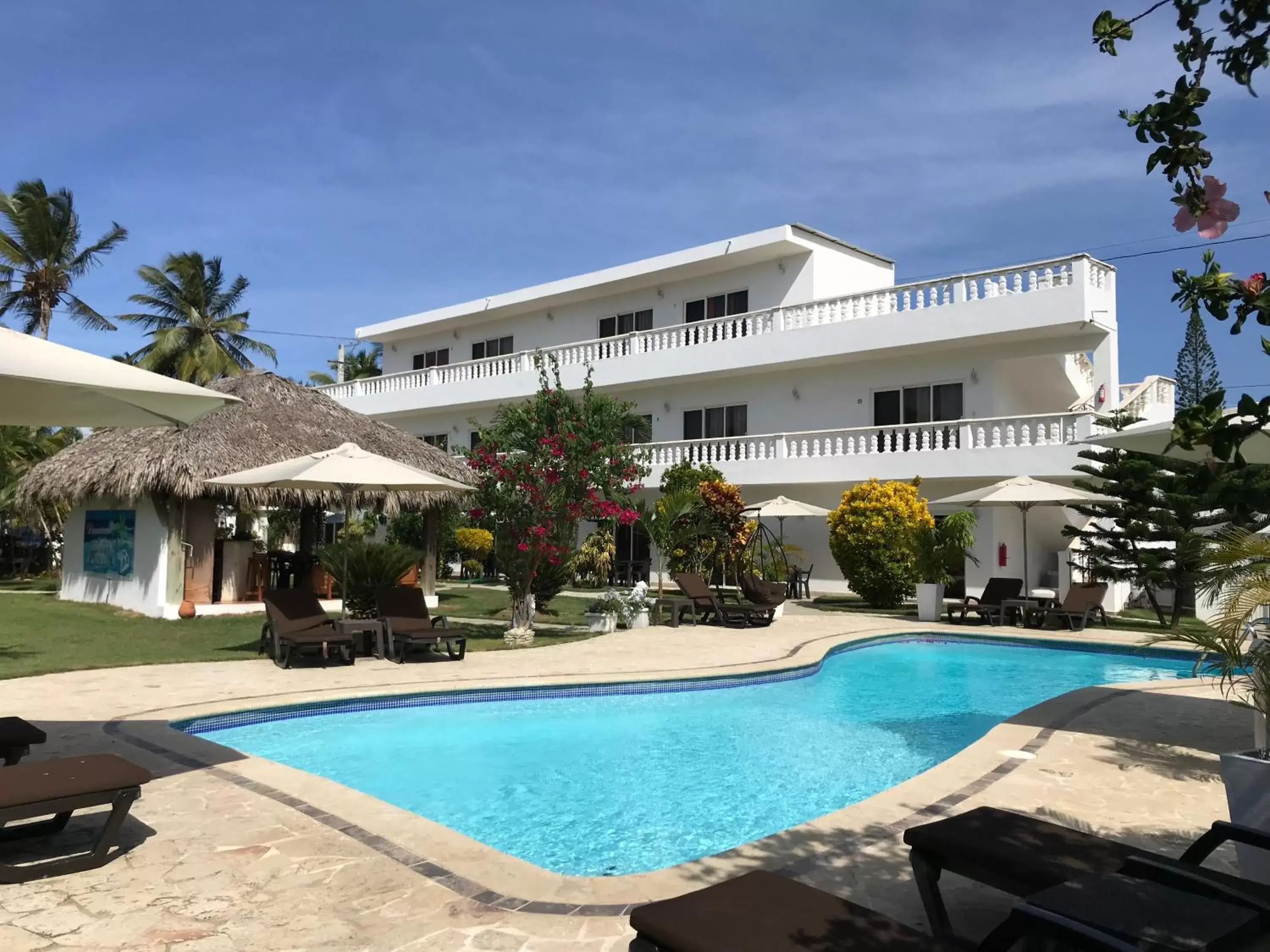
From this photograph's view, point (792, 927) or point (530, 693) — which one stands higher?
point (792, 927)

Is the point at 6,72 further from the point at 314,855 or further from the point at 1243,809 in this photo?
the point at 1243,809

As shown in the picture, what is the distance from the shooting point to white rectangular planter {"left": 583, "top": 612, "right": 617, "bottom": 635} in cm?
1559

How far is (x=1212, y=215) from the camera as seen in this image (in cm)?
205

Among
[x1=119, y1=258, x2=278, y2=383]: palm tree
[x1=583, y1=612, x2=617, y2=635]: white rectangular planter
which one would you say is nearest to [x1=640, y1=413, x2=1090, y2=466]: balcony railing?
[x1=583, y1=612, x2=617, y2=635]: white rectangular planter

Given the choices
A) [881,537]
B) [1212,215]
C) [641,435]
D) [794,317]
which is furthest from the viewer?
[641,435]

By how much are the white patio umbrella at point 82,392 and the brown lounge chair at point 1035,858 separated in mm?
4406

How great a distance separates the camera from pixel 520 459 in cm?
1373

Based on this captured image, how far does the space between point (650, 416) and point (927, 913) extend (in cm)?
2533

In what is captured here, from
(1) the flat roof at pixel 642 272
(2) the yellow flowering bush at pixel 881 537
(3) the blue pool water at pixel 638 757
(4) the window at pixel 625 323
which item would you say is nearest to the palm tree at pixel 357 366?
(1) the flat roof at pixel 642 272

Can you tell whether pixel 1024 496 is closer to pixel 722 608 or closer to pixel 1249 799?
pixel 722 608

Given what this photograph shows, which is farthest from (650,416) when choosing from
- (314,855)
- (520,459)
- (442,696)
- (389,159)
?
(314,855)

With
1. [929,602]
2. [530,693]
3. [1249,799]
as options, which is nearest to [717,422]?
[929,602]

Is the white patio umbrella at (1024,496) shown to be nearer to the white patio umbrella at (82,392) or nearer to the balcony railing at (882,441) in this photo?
the balcony railing at (882,441)

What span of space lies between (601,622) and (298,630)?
5727 mm
